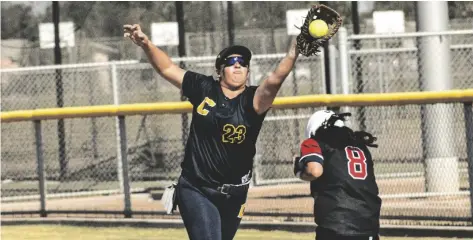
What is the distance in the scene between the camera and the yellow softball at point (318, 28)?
→ 6.97m

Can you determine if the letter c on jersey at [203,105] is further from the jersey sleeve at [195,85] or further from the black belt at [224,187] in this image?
the black belt at [224,187]

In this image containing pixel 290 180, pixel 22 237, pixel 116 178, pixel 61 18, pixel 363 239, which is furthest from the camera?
pixel 61 18

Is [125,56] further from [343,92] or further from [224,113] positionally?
[224,113]

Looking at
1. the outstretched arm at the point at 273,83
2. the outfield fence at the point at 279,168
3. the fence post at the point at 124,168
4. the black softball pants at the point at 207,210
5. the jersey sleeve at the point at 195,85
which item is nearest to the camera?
the outstretched arm at the point at 273,83

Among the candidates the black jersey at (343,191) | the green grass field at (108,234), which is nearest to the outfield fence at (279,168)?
the green grass field at (108,234)

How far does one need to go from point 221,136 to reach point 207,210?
52cm

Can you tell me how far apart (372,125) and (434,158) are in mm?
938

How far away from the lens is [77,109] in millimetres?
14562

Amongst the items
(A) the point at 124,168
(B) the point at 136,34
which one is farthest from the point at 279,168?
(B) the point at 136,34

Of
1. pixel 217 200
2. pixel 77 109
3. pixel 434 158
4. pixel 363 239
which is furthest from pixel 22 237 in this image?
pixel 363 239

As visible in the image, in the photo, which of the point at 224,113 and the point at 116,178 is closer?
the point at 224,113

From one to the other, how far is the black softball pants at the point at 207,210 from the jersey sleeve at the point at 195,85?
57 centimetres

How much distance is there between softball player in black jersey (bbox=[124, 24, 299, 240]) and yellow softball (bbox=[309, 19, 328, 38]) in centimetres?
82

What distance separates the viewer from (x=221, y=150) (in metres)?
7.82
